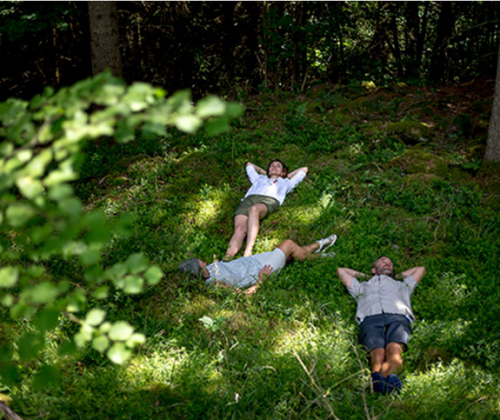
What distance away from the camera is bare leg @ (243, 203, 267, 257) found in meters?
5.12

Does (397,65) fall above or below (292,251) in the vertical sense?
above

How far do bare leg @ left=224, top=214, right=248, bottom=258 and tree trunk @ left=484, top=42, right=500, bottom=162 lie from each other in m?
3.52

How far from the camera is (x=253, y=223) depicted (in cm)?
535

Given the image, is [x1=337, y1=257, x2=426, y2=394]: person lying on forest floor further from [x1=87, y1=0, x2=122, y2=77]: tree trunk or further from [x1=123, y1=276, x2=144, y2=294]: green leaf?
[x1=87, y1=0, x2=122, y2=77]: tree trunk

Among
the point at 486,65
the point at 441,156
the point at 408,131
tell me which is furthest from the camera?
the point at 486,65

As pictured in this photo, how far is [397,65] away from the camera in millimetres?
9867

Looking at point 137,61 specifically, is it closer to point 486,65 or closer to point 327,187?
point 327,187

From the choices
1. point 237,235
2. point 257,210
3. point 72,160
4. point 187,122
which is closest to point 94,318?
point 72,160

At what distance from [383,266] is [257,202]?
6.44ft

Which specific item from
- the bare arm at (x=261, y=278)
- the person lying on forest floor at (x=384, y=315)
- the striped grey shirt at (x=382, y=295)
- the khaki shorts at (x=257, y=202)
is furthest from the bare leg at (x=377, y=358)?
the khaki shorts at (x=257, y=202)

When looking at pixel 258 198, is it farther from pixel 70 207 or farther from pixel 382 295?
pixel 70 207

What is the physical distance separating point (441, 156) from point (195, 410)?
17.5 feet

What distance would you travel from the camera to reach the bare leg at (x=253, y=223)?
5125 mm

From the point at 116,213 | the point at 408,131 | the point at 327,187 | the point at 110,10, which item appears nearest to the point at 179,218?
the point at 116,213
